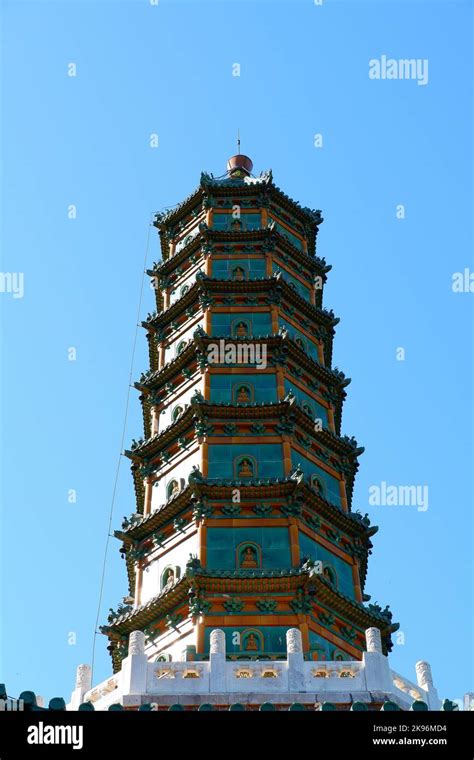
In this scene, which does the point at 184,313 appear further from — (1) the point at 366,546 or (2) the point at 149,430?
(1) the point at 366,546

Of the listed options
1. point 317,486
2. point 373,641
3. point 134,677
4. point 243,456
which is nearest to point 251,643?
point 373,641

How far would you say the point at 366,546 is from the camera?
42.4m

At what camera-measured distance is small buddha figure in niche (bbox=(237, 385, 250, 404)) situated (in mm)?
44094

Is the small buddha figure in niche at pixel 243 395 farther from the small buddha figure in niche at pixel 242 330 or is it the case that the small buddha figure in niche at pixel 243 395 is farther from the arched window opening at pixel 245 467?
the small buddha figure in niche at pixel 242 330

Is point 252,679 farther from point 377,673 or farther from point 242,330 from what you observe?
point 242,330

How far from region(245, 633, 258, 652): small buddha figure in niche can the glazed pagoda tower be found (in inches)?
1.5

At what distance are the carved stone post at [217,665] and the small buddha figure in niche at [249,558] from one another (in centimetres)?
595

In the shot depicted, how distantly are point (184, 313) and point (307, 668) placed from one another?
2056cm

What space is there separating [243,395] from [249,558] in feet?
24.8

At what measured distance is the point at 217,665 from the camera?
31547mm

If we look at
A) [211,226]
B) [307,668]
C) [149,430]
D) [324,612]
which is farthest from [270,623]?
[211,226]

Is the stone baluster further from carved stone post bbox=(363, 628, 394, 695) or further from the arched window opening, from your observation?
the arched window opening

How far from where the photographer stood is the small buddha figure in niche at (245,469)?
41.5 meters

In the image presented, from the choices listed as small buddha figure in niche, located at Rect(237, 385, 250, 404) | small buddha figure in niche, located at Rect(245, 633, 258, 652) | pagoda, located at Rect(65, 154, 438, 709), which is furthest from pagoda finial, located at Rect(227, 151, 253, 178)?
small buddha figure in niche, located at Rect(245, 633, 258, 652)
